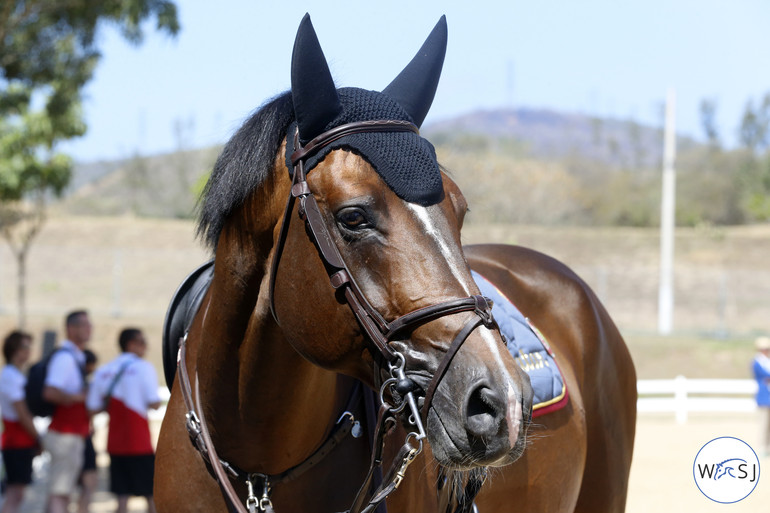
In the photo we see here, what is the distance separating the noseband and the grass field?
63.6ft

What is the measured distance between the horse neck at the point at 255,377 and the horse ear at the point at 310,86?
0.32 meters

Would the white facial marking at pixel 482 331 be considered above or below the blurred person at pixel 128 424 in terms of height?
above

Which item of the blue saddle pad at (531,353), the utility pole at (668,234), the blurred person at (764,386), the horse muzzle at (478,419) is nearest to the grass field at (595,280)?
the utility pole at (668,234)

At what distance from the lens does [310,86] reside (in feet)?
7.12

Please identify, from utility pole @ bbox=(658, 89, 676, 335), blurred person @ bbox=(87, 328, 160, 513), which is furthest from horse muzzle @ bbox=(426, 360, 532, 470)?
utility pole @ bbox=(658, 89, 676, 335)

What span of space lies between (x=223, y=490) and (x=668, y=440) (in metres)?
11.9

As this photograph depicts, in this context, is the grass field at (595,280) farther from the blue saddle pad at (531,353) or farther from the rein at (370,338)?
the rein at (370,338)

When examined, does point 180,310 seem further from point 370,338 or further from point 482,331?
point 482,331

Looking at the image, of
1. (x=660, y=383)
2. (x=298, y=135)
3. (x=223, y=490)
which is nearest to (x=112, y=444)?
(x=223, y=490)

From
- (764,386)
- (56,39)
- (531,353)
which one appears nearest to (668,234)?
(764,386)

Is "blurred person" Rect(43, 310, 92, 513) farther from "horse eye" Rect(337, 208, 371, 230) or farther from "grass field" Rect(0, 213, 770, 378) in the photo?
"grass field" Rect(0, 213, 770, 378)

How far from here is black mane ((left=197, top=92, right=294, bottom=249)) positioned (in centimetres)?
236

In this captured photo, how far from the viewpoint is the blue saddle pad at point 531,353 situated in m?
3.39

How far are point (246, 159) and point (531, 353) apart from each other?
174cm
